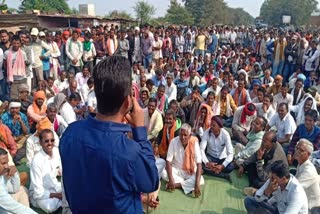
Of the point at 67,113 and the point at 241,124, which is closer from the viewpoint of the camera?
the point at 67,113

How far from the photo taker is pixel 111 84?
43.1 inches

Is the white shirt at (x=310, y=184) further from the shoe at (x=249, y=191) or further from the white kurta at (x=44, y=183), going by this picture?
the white kurta at (x=44, y=183)

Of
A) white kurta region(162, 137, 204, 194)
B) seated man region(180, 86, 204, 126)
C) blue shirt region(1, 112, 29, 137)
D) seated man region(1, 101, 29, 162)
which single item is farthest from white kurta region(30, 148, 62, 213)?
seated man region(180, 86, 204, 126)

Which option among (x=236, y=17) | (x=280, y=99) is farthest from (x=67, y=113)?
(x=236, y=17)

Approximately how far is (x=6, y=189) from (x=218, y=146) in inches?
111

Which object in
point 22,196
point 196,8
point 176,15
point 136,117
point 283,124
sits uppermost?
point 196,8

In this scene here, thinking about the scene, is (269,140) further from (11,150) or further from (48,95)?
(48,95)

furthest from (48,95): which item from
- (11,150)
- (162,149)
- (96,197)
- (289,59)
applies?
(289,59)

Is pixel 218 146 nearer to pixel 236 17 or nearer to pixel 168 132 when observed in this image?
pixel 168 132

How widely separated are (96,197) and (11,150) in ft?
13.4

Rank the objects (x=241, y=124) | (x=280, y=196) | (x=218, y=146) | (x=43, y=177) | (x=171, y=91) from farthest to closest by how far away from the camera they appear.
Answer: (x=171, y=91), (x=241, y=124), (x=218, y=146), (x=43, y=177), (x=280, y=196)

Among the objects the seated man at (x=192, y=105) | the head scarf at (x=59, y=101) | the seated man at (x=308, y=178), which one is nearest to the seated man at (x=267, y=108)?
the seated man at (x=192, y=105)

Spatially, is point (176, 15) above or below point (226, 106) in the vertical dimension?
above

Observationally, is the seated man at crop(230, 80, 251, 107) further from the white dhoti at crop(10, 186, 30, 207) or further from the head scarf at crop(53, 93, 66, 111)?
the white dhoti at crop(10, 186, 30, 207)
